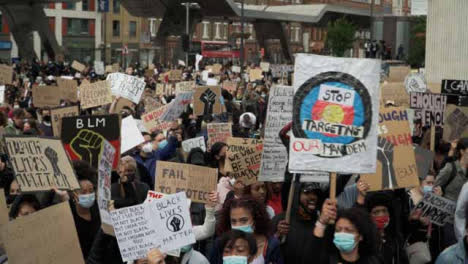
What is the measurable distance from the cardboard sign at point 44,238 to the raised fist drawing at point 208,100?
9994 mm

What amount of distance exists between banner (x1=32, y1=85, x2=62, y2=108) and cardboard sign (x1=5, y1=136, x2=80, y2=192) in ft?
32.8

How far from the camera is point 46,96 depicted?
17.0 meters

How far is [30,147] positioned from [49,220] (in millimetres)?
1278

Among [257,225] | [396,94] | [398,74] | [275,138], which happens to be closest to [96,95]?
[396,94]

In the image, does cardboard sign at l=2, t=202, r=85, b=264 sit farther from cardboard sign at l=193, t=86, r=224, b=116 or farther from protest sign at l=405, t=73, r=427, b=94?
protest sign at l=405, t=73, r=427, b=94

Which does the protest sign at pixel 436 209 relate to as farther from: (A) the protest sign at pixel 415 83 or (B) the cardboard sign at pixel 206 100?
(A) the protest sign at pixel 415 83

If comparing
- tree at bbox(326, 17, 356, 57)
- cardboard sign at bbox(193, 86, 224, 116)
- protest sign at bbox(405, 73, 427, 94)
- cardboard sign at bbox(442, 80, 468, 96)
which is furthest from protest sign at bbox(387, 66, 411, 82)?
tree at bbox(326, 17, 356, 57)

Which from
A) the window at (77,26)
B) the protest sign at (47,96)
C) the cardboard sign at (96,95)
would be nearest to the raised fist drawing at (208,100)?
the cardboard sign at (96,95)

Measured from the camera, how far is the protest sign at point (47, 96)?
16.9 meters

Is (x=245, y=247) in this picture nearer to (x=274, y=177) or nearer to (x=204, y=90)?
(x=274, y=177)

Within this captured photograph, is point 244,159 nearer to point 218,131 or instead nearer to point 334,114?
point 334,114

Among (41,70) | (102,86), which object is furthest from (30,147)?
(41,70)

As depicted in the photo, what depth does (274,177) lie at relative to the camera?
8.16 metres

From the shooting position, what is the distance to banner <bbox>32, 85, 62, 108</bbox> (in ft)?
55.3
